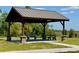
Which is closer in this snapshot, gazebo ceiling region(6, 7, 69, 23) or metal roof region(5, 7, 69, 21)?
metal roof region(5, 7, 69, 21)

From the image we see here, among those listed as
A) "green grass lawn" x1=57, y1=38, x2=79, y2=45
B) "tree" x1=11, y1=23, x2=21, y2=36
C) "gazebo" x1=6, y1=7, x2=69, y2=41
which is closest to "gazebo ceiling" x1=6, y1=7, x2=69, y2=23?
"gazebo" x1=6, y1=7, x2=69, y2=41

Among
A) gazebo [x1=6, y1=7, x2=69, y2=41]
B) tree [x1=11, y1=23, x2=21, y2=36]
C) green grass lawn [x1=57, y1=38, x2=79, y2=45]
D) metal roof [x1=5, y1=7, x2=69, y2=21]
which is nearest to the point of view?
tree [x1=11, y1=23, x2=21, y2=36]

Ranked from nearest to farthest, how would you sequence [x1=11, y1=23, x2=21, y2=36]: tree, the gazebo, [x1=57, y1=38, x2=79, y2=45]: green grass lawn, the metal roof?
1. [x1=11, y1=23, x2=21, y2=36]: tree
2. [x1=57, y1=38, x2=79, y2=45]: green grass lawn
3. the metal roof
4. the gazebo

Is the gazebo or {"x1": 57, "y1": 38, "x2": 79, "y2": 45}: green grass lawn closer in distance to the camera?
{"x1": 57, "y1": 38, "x2": 79, "y2": 45}: green grass lawn

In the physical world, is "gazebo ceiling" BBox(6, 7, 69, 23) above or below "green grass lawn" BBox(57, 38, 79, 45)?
above

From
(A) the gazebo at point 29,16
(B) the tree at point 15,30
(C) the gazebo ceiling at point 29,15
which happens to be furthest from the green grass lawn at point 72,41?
(B) the tree at point 15,30

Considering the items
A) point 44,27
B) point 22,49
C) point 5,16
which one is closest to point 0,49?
point 22,49

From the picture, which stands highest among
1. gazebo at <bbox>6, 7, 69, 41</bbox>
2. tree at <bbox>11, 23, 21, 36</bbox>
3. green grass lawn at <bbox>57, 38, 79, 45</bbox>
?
gazebo at <bbox>6, 7, 69, 41</bbox>

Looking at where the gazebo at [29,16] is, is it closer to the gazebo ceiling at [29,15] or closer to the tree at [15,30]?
the gazebo ceiling at [29,15]

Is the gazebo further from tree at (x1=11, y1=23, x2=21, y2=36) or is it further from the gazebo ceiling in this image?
tree at (x1=11, y1=23, x2=21, y2=36)

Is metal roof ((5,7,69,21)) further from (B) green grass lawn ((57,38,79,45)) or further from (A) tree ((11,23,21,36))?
(B) green grass lawn ((57,38,79,45))

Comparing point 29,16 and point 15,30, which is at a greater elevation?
point 29,16

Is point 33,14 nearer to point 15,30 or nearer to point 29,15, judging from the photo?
point 29,15

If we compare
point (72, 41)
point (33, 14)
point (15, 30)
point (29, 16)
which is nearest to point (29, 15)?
point (29, 16)
